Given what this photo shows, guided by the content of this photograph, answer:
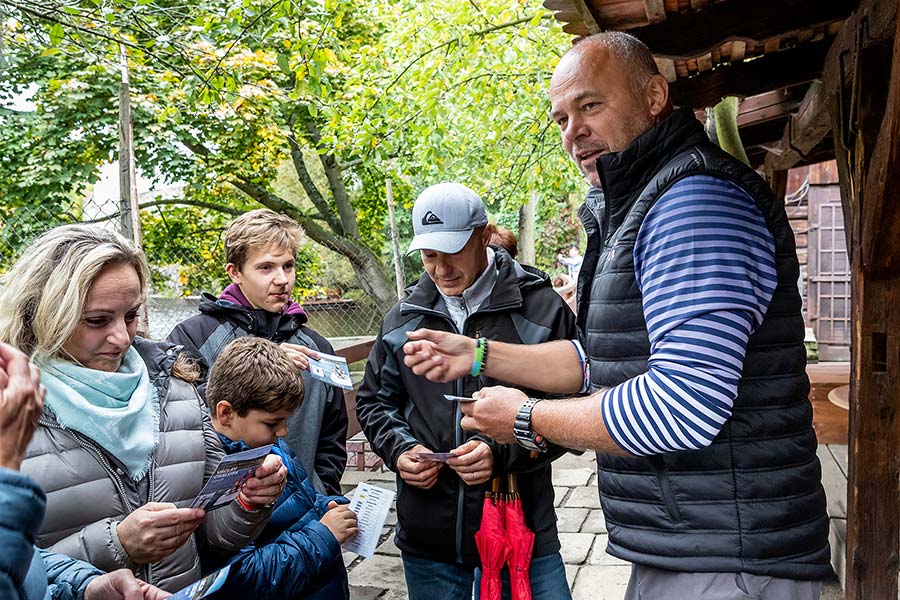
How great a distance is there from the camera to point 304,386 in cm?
313

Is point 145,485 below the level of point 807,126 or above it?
below

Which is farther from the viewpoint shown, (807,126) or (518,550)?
(807,126)

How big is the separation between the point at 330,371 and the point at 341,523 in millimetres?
620

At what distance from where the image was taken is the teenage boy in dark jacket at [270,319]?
3.18 metres

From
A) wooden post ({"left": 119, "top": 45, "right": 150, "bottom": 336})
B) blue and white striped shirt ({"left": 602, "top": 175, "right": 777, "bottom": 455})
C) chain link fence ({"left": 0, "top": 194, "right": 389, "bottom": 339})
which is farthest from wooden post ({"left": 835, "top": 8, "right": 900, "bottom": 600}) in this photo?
chain link fence ({"left": 0, "top": 194, "right": 389, "bottom": 339})

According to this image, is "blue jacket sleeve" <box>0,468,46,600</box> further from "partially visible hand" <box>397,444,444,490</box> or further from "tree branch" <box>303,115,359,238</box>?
"tree branch" <box>303,115,359,238</box>

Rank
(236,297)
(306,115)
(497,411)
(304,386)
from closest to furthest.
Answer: (497,411), (304,386), (236,297), (306,115)

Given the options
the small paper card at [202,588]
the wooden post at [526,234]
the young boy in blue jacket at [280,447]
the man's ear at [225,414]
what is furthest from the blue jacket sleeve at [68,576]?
the wooden post at [526,234]

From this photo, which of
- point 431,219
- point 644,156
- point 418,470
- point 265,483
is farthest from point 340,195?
point 644,156

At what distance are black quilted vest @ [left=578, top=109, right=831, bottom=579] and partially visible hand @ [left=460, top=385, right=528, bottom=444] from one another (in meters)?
0.24

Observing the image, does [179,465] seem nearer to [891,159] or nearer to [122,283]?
[122,283]

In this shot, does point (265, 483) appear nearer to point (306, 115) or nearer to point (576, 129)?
point (576, 129)

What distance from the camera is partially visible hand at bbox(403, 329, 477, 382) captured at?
2.37 m

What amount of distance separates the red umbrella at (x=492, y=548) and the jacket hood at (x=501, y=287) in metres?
0.68
